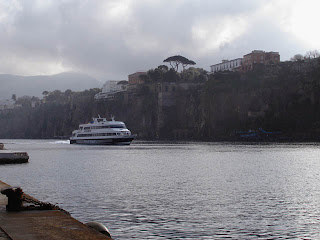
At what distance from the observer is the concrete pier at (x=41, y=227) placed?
39.7ft

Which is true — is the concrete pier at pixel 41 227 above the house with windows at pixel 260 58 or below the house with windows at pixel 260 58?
below

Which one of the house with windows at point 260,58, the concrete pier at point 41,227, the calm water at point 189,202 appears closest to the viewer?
the concrete pier at point 41,227

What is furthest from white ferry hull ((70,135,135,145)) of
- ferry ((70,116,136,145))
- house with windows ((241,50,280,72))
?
house with windows ((241,50,280,72))

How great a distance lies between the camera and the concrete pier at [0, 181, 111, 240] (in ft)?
39.7

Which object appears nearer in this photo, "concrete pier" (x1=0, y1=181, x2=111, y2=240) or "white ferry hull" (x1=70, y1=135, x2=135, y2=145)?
"concrete pier" (x1=0, y1=181, x2=111, y2=240)

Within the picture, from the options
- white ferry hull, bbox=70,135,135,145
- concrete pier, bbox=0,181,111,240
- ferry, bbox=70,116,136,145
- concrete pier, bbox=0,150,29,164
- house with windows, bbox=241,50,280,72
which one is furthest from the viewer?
house with windows, bbox=241,50,280,72

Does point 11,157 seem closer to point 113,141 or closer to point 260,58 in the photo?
point 113,141

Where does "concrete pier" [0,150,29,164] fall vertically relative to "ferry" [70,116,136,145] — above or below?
below

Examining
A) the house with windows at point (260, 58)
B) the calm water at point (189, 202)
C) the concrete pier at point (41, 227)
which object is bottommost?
the calm water at point (189, 202)

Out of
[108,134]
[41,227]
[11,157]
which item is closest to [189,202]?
[41,227]

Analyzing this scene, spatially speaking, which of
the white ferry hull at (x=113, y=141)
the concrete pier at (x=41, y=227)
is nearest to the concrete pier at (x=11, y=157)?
the concrete pier at (x=41, y=227)

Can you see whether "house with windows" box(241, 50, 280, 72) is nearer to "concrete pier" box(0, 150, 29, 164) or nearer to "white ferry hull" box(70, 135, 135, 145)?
"white ferry hull" box(70, 135, 135, 145)

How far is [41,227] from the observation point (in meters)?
13.2

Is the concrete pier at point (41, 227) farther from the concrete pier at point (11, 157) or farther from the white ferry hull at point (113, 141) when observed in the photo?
the white ferry hull at point (113, 141)
